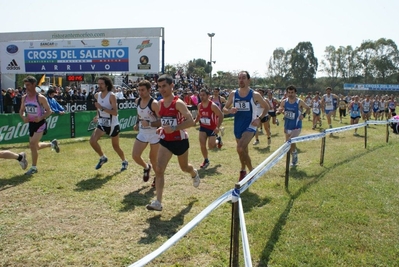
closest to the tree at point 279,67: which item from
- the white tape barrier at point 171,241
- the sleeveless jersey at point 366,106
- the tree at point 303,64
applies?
the tree at point 303,64

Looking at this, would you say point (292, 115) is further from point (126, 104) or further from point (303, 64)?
point (303, 64)

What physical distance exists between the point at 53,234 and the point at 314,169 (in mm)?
6208

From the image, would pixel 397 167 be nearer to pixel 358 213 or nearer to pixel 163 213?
pixel 358 213

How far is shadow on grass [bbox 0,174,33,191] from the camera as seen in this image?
7.04m

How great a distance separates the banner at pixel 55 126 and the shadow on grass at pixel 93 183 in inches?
237

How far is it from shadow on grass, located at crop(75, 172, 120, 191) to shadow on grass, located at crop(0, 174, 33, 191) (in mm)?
1223

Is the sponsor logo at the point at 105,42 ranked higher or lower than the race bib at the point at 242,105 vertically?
higher

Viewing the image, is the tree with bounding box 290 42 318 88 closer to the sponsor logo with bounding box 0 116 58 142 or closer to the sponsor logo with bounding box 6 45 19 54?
the sponsor logo with bounding box 6 45 19 54

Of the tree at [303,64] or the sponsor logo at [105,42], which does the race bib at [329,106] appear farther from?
the tree at [303,64]

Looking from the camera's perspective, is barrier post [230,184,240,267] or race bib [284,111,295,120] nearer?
barrier post [230,184,240,267]

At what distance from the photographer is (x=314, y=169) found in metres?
8.69

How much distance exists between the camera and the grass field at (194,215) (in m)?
4.11

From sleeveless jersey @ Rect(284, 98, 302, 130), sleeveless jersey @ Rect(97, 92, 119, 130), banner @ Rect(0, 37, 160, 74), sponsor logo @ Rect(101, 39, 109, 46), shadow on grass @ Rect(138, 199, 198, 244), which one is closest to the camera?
shadow on grass @ Rect(138, 199, 198, 244)

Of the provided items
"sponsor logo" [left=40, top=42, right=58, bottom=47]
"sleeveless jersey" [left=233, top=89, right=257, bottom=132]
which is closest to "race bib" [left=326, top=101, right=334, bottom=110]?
"sleeveless jersey" [left=233, top=89, right=257, bottom=132]
